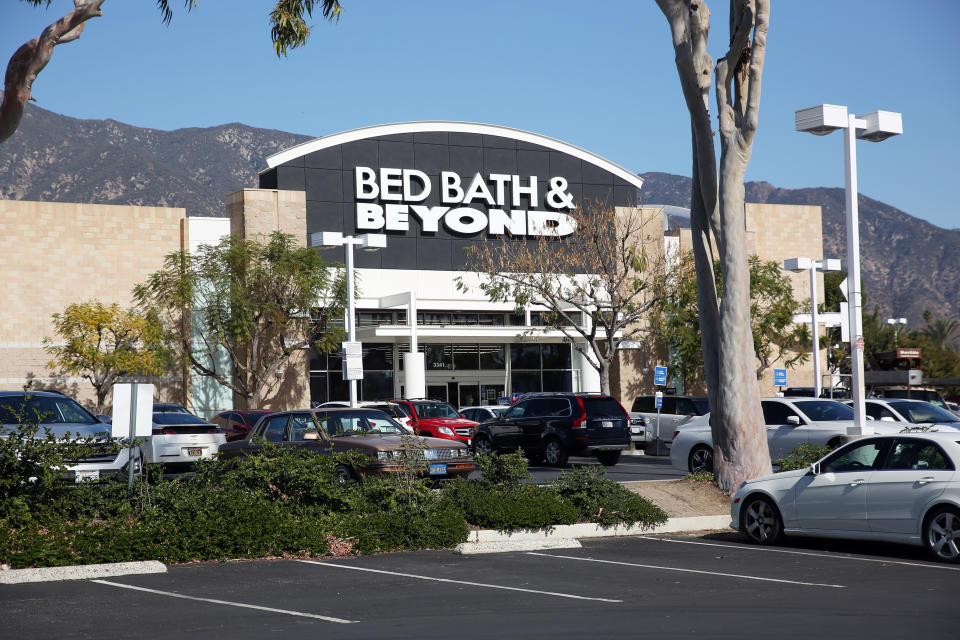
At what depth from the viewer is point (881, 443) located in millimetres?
12414

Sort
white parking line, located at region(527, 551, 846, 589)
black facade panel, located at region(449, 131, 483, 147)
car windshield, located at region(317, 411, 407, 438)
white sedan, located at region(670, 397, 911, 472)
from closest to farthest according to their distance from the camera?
white parking line, located at region(527, 551, 846, 589) < car windshield, located at region(317, 411, 407, 438) < white sedan, located at region(670, 397, 911, 472) < black facade panel, located at region(449, 131, 483, 147)

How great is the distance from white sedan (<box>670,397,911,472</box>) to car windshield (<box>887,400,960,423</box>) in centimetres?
174

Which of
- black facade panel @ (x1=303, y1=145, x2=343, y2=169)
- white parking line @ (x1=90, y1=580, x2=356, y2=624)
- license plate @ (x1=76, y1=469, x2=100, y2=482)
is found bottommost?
white parking line @ (x1=90, y1=580, x2=356, y2=624)

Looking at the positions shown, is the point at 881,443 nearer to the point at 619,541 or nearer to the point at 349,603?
the point at 619,541

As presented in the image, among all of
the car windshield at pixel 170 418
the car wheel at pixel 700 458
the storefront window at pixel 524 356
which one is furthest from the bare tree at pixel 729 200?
the storefront window at pixel 524 356

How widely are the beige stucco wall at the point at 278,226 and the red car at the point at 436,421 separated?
15.9m

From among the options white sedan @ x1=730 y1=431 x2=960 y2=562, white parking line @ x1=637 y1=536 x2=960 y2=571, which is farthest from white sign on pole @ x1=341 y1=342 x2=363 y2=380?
white sedan @ x1=730 y1=431 x2=960 y2=562

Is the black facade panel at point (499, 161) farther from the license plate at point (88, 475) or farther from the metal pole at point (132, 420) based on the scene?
the metal pole at point (132, 420)

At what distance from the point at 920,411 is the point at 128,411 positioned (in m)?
18.3

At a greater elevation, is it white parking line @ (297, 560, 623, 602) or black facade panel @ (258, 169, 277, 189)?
black facade panel @ (258, 169, 277, 189)

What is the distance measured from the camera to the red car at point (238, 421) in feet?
82.0

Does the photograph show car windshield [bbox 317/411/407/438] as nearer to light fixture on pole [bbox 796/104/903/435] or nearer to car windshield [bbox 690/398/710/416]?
light fixture on pole [bbox 796/104/903/435]

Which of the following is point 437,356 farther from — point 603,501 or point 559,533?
point 559,533

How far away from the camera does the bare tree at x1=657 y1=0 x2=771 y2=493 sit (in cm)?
1659
